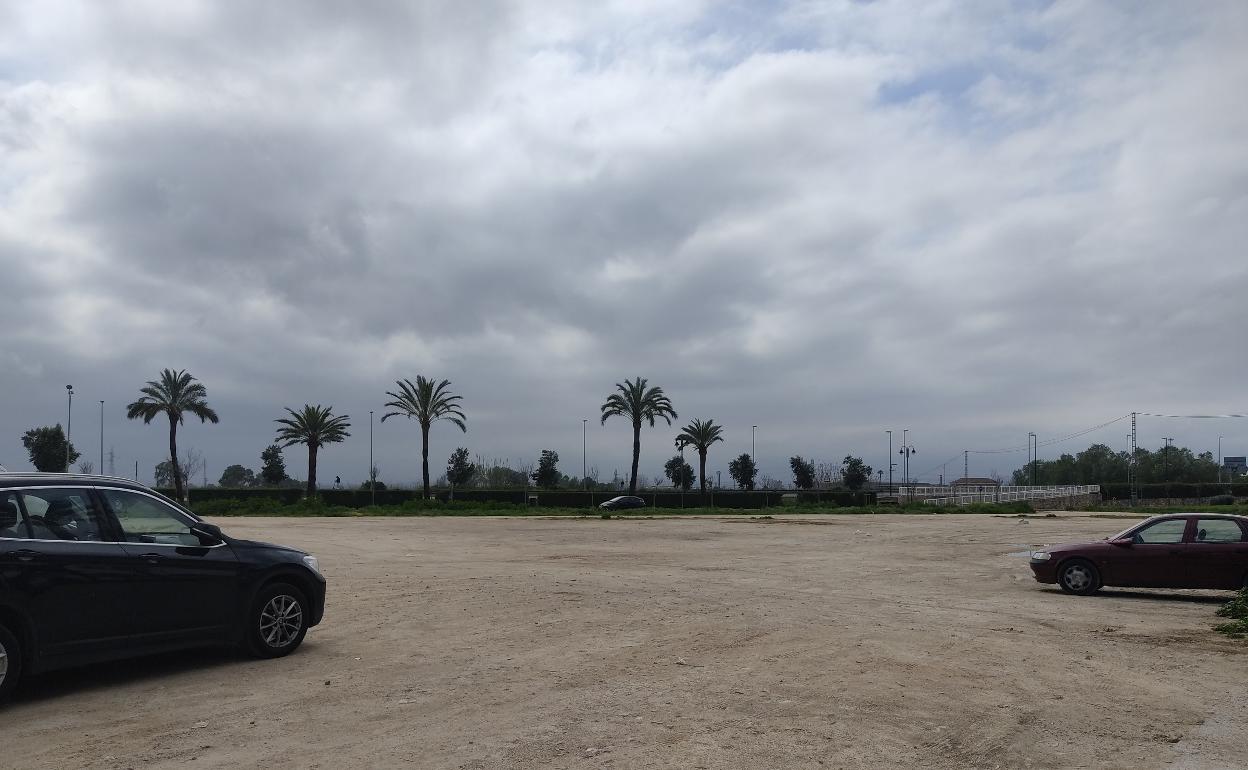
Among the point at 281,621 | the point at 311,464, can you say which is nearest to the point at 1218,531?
the point at 281,621

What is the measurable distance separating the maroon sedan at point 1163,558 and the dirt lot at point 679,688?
0.41 meters

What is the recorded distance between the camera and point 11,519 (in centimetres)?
773

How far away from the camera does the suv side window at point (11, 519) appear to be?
302 inches

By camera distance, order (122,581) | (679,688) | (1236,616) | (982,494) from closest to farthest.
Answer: (679,688), (122,581), (1236,616), (982,494)

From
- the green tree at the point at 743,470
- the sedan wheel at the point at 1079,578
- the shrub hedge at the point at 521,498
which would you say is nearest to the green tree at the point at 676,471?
the green tree at the point at 743,470

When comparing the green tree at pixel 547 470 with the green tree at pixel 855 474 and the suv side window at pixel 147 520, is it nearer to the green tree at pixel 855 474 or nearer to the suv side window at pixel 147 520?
the green tree at pixel 855 474

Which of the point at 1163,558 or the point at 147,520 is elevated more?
the point at 147,520

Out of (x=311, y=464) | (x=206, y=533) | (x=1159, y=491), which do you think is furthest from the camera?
(x=1159, y=491)

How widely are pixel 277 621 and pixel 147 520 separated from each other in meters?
1.62

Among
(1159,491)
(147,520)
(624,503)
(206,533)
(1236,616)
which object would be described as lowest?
(1159,491)

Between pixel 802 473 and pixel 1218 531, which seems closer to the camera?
pixel 1218 531

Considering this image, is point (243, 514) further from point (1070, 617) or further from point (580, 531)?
point (1070, 617)

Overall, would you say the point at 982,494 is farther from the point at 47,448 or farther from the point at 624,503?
the point at 47,448

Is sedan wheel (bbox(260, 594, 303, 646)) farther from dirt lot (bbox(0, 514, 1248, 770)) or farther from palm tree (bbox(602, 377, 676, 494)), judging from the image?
palm tree (bbox(602, 377, 676, 494))
